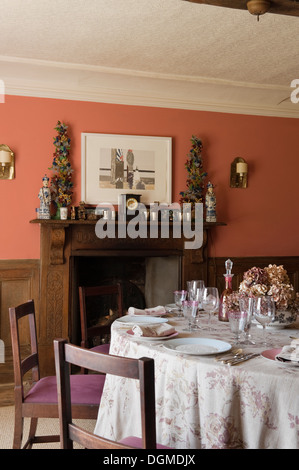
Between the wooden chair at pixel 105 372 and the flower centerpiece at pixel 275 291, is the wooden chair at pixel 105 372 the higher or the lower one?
the lower one

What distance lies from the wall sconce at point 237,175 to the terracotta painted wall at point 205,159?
0.17ft

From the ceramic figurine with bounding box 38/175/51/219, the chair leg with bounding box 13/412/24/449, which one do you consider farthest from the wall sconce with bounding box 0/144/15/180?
the chair leg with bounding box 13/412/24/449

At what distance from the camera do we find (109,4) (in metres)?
2.96

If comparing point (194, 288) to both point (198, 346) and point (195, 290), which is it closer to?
point (195, 290)

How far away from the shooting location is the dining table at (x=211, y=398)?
156 cm

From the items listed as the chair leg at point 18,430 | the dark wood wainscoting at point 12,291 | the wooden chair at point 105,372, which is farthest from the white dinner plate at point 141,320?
the dark wood wainscoting at point 12,291

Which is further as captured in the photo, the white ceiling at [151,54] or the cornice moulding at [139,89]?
the cornice moulding at [139,89]

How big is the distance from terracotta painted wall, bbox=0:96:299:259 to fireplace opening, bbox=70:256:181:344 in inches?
20.7

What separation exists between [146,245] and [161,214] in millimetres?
327

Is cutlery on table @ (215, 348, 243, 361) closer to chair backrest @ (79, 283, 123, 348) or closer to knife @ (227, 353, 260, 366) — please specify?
knife @ (227, 353, 260, 366)

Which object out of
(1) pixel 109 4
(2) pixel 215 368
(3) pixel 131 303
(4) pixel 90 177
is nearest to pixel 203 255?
(3) pixel 131 303

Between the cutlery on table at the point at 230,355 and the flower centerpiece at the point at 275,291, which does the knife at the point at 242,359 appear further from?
the flower centerpiece at the point at 275,291

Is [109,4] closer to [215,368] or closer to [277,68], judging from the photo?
[277,68]

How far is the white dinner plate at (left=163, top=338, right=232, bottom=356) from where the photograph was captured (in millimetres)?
1809
